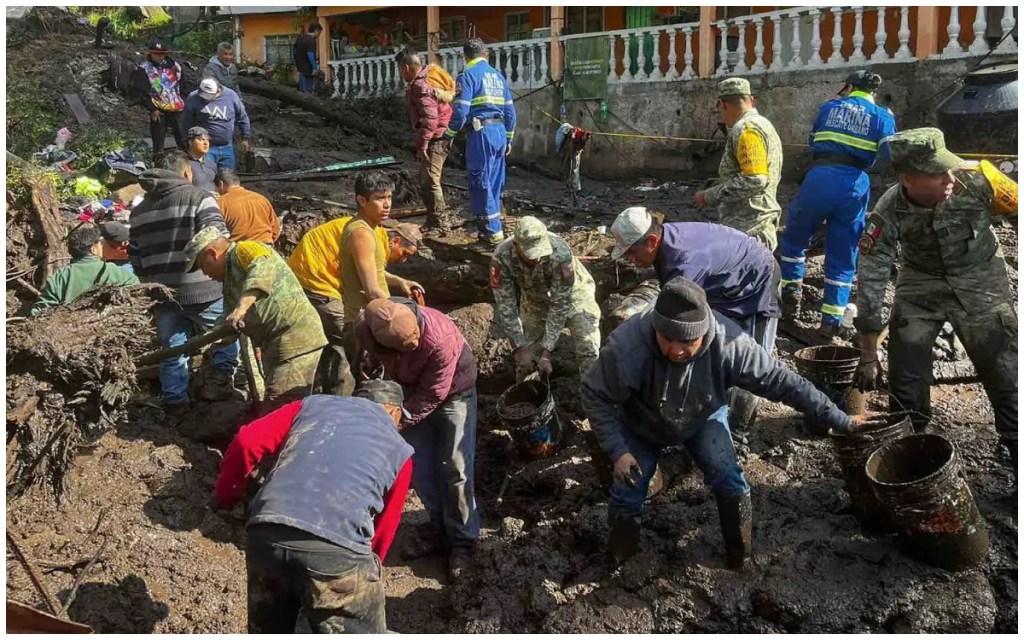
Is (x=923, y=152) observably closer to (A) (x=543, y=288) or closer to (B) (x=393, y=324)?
(A) (x=543, y=288)

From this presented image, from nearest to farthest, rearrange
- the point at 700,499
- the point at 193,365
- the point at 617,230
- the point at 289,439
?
the point at 289,439 → the point at 617,230 → the point at 700,499 → the point at 193,365

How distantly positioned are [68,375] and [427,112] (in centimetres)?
447

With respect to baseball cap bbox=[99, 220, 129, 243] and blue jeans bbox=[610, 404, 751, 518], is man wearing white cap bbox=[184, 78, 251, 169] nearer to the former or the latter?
baseball cap bbox=[99, 220, 129, 243]

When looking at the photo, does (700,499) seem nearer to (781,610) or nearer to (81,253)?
(781,610)

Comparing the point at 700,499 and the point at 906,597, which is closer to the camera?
the point at 906,597

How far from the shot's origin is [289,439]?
11.2 ft

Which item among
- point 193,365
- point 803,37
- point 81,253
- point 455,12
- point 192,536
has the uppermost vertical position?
point 455,12

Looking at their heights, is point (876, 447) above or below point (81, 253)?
below

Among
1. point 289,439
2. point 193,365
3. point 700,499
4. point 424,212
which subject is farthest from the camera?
point 424,212

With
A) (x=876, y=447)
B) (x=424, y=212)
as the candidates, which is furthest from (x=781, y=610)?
(x=424, y=212)

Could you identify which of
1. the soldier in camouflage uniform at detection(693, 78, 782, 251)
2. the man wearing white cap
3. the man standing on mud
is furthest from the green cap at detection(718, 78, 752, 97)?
the man wearing white cap

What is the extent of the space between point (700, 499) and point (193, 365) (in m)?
4.70

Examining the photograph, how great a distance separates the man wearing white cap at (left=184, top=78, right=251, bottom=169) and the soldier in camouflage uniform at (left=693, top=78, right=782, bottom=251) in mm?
6305

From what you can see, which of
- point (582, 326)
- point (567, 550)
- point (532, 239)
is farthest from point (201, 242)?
point (567, 550)
